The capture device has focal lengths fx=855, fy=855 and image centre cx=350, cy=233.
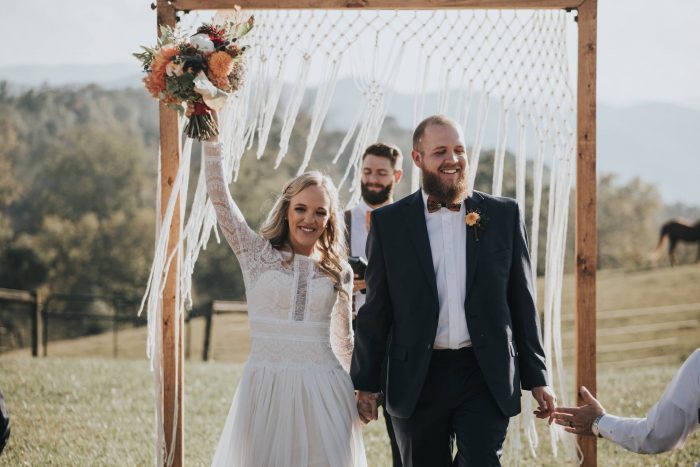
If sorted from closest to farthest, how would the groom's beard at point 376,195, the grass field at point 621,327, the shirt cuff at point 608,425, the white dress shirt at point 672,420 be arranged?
1. the white dress shirt at point 672,420
2. the shirt cuff at point 608,425
3. the groom's beard at point 376,195
4. the grass field at point 621,327

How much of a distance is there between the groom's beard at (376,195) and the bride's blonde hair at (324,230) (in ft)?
2.81

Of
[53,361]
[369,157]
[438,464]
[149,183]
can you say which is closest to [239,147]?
[369,157]

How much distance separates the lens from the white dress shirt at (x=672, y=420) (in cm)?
272

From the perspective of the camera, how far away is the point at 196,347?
87.2ft

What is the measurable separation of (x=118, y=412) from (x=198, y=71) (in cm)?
494

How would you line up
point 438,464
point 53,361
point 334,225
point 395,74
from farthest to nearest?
1. point 53,361
2. point 395,74
3. point 334,225
4. point 438,464

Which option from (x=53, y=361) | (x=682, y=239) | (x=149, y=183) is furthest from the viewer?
(x=149, y=183)

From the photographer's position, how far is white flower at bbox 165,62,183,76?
13.4 feet

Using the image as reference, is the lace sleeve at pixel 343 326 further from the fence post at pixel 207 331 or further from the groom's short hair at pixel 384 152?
the fence post at pixel 207 331

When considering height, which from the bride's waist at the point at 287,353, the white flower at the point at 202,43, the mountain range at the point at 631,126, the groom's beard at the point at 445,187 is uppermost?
the mountain range at the point at 631,126

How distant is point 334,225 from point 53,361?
7835 mm

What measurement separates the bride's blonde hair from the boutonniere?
0.69 m

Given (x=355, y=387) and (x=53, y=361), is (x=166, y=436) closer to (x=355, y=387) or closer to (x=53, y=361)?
(x=355, y=387)

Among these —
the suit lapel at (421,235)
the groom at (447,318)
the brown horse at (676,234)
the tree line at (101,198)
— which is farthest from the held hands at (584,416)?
the tree line at (101,198)
